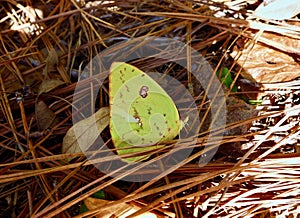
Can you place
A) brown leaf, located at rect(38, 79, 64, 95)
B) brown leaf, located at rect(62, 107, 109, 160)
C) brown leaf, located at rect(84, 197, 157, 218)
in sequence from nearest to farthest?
brown leaf, located at rect(84, 197, 157, 218)
brown leaf, located at rect(62, 107, 109, 160)
brown leaf, located at rect(38, 79, 64, 95)

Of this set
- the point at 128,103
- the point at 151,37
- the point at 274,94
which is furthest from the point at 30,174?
the point at 274,94

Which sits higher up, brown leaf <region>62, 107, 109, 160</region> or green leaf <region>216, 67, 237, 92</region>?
green leaf <region>216, 67, 237, 92</region>

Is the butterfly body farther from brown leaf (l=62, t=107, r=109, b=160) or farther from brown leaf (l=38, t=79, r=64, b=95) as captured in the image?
brown leaf (l=38, t=79, r=64, b=95)

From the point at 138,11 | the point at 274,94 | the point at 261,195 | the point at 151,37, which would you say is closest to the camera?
the point at 261,195

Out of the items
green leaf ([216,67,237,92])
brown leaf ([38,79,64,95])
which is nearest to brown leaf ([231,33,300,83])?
green leaf ([216,67,237,92])

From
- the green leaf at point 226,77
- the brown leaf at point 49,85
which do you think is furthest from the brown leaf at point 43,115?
the green leaf at point 226,77

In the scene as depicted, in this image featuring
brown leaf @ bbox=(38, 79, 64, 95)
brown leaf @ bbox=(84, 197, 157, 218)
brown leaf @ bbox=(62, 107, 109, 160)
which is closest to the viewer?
brown leaf @ bbox=(84, 197, 157, 218)

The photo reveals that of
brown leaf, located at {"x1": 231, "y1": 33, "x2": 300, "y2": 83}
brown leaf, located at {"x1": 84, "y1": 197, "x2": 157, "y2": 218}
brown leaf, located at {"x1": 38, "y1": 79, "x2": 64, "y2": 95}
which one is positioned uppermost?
brown leaf, located at {"x1": 231, "y1": 33, "x2": 300, "y2": 83}

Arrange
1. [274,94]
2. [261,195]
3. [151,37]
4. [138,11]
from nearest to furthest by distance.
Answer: [261,195] < [274,94] < [151,37] < [138,11]

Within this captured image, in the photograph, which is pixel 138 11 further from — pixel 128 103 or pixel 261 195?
pixel 261 195
